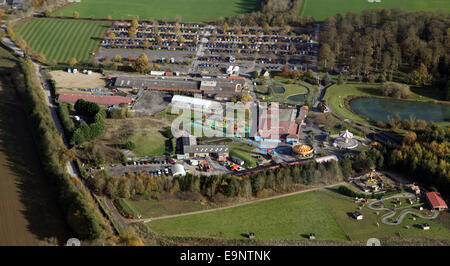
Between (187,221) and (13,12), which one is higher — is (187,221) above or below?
below

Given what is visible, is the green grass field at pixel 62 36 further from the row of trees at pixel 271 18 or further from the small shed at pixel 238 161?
the small shed at pixel 238 161

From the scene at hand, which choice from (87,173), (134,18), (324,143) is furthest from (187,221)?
(134,18)

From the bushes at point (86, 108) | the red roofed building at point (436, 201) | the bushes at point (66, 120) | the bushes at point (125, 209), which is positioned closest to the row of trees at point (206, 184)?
the bushes at point (125, 209)

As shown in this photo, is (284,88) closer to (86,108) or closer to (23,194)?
(86,108)

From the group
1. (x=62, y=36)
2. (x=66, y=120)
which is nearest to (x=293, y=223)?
(x=66, y=120)

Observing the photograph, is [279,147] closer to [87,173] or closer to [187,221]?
[187,221]
